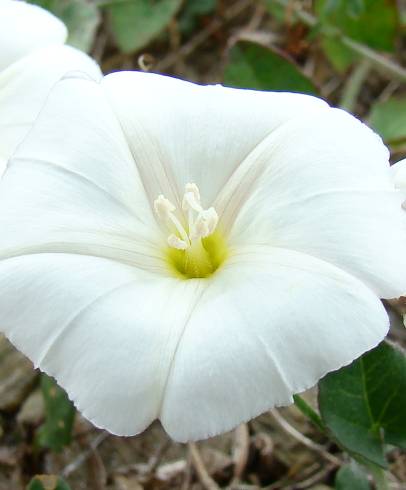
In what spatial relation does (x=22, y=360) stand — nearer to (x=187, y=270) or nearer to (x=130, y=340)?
(x=187, y=270)

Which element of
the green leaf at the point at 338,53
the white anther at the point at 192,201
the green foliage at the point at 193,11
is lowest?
the green foliage at the point at 193,11

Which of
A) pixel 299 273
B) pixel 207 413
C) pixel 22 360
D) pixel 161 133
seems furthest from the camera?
pixel 22 360

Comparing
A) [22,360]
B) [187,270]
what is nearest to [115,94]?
[187,270]

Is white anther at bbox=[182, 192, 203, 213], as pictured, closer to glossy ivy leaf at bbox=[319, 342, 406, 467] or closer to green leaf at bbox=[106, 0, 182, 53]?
glossy ivy leaf at bbox=[319, 342, 406, 467]

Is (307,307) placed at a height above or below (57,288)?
above

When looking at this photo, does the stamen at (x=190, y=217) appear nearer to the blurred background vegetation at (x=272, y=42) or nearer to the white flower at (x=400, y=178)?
the white flower at (x=400, y=178)

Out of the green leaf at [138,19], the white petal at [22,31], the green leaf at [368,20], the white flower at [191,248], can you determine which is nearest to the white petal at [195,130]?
the white flower at [191,248]

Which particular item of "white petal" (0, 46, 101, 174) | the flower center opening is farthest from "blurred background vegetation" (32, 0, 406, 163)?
the flower center opening
